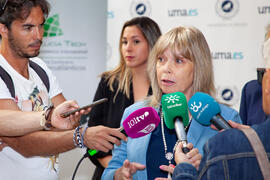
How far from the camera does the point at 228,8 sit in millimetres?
3678

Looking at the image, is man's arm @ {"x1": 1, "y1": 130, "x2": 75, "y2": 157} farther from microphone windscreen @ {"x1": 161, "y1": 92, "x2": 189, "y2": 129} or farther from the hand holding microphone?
the hand holding microphone

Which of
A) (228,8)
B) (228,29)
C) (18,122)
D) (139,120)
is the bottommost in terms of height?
(18,122)

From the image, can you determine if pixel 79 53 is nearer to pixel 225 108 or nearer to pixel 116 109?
pixel 116 109

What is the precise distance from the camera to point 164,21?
3855 millimetres

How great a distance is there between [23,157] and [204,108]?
109cm

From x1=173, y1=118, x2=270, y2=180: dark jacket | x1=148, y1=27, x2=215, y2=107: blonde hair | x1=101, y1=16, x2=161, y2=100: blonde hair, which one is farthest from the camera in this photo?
x1=101, y1=16, x2=161, y2=100: blonde hair

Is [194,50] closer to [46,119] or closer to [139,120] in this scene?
[139,120]

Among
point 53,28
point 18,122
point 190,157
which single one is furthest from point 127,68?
point 53,28

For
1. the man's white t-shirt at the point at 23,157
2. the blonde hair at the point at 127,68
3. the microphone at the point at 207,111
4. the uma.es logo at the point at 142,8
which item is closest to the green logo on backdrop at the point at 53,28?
the uma.es logo at the point at 142,8

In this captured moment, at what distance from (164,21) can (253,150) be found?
2.88 meters

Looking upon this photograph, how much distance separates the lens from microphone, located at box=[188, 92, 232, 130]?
1.45 meters

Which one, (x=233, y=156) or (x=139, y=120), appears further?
(x=139, y=120)

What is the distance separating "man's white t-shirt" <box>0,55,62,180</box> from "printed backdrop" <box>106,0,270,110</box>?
6.78ft

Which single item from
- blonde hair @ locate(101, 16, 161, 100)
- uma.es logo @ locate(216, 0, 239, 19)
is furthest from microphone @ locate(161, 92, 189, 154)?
uma.es logo @ locate(216, 0, 239, 19)
